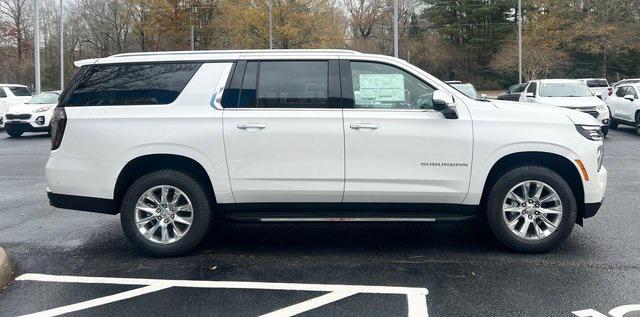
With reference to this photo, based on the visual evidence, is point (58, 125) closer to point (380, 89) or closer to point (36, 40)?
point (380, 89)

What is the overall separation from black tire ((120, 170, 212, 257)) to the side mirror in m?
2.29

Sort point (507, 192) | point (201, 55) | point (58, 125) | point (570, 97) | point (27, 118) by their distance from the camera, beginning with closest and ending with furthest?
point (507, 192) < point (58, 125) < point (201, 55) < point (570, 97) < point (27, 118)

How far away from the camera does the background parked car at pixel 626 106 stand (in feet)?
57.0

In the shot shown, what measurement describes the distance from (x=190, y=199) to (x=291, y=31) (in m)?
38.2

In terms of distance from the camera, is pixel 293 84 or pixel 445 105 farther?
pixel 293 84

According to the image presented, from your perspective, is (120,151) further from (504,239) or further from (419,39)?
(419,39)

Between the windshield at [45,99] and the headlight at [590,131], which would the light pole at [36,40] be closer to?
the windshield at [45,99]

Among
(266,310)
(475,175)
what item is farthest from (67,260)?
(475,175)

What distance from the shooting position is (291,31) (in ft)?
139

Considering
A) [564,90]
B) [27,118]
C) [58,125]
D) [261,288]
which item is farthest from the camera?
[27,118]

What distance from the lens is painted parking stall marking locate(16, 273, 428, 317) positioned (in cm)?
425

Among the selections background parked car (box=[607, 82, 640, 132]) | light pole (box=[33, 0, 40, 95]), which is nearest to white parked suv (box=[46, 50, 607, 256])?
background parked car (box=[607, 82, 640, 132])

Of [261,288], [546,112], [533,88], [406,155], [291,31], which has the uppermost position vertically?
[291,31]

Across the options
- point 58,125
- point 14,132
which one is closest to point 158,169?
point 58,125
